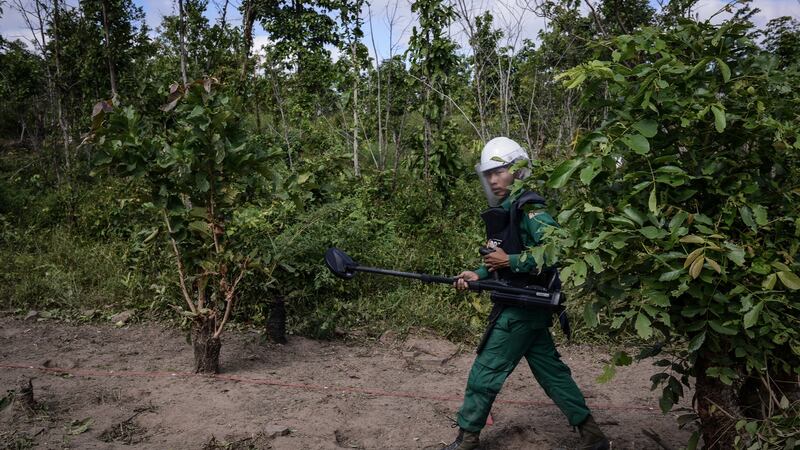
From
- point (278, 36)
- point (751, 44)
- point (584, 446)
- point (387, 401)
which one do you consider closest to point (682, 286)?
point (751, 44)

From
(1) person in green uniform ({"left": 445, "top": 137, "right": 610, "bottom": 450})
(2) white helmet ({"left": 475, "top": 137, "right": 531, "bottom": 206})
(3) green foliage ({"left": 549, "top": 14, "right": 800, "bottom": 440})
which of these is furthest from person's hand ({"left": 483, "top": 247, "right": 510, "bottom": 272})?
(3) green foliage ({"left": 549, "top": 14, "right": 800, "bottom": 440})

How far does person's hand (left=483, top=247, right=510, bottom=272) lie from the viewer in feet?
11.5

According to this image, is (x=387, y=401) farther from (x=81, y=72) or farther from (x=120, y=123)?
(x=81, y=72)

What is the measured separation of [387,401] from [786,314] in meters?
2.70

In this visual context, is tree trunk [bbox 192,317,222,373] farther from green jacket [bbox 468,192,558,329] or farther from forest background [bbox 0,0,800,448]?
green jacket [bbox 468,192,558,329]

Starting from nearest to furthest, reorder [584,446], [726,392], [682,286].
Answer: [682,286]
[726,392]
[584,446]

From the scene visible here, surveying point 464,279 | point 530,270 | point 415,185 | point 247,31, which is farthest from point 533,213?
point 247,31

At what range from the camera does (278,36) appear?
34.1ft

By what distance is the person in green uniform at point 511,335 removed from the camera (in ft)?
11.6

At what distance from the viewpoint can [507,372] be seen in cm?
358

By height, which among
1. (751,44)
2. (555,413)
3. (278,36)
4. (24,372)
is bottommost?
(555,413)

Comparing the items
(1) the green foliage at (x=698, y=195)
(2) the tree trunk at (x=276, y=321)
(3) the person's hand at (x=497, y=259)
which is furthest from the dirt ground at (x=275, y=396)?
(1) the green foliage at (x=698, y=195)

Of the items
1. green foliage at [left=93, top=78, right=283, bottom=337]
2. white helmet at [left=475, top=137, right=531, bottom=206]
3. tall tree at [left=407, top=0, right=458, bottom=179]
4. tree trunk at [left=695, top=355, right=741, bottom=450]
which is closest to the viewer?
tree trunk at [left=695, top=355, right=741, bottom=450]

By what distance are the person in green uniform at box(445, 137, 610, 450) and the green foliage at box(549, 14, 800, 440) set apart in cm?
86
